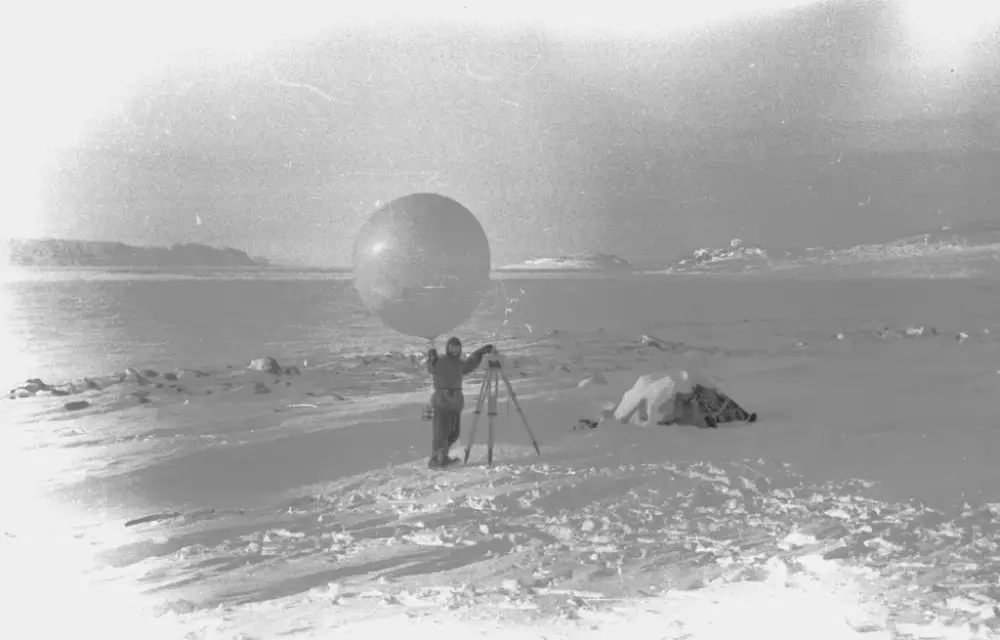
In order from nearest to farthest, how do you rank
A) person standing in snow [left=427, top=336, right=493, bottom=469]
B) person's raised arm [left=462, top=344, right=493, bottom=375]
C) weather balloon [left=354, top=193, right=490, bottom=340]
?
person's raised arm [left=462, top=344, right=493, bottom=375]
person standing in snow [left=427, top=336, right=493, bottom=469]
weather balloon [left=354, top=193, right=490, bottom=340]

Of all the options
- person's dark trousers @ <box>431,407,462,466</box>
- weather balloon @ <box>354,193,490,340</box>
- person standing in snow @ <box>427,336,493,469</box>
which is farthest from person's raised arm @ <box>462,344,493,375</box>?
weather balloon @ <box>354,193,490,340</box>

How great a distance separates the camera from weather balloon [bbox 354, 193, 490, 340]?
31.6ft

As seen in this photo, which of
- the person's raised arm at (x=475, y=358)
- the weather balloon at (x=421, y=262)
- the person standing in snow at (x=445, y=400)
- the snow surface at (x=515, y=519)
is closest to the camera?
the snow surface at (x=515, y=519)

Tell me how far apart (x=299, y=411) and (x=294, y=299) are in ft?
75.1

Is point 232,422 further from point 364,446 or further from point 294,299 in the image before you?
point 294,299

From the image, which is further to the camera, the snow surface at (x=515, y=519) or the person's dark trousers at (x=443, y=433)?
the person's dark trousers at (x=443, y=433)

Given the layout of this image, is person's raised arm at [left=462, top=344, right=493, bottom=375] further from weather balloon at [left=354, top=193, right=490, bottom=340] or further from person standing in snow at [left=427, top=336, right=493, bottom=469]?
weather balloon at [left=354, top=193, right=490, bottom=340]

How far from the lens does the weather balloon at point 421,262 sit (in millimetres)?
9617

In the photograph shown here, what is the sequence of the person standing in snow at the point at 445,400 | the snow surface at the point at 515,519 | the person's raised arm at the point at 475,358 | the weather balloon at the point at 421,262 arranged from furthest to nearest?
the weather balloon at the point at 421,262 → the person standing in snow at the point at 445,400 → the person's raised arm at the point at 475,358 → the snow surface at the point at 515,519

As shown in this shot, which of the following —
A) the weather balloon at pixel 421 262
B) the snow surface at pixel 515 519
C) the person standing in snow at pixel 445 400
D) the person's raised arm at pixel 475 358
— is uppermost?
the weather balloon at pixel 421 262

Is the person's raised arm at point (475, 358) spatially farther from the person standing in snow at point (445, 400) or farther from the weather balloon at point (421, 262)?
the weather balloon at point (421, 262)

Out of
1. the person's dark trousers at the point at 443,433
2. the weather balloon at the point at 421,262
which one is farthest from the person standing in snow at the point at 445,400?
the weather balloon at the point at 421,262

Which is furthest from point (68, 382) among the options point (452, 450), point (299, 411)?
point (452, 450)

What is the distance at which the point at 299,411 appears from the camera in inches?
517
